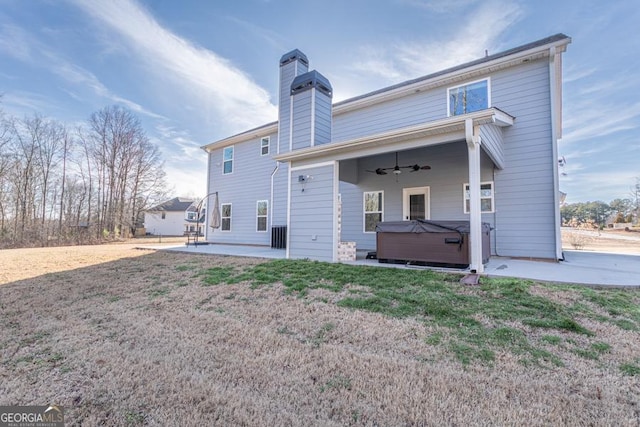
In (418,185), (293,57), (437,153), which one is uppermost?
(293,57)

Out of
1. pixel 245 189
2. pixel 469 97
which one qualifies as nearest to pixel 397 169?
pixel 469 97

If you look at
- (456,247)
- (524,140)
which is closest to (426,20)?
(524,140)

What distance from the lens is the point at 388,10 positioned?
909cm

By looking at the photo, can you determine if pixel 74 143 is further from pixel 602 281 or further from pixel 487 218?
pixel 602 281

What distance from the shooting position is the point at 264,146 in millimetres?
12672

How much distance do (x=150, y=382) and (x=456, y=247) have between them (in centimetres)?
524

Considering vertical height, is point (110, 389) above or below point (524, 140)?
below

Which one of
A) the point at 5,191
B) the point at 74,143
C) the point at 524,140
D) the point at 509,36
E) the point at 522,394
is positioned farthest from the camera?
the point at 74,143

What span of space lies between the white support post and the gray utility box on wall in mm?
310

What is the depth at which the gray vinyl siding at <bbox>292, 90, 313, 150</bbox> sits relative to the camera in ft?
27.1

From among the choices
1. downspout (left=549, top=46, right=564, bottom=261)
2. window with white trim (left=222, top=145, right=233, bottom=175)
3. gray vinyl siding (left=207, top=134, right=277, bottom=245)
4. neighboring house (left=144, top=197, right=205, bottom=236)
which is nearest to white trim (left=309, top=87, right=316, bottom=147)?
gray vinyl siding (left=207, top=134, right=277, bottom=245)

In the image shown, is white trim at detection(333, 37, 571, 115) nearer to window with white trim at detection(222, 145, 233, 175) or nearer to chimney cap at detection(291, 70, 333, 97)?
chimney cap at detection(291, 70, 333, 97)

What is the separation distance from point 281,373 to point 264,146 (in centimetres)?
1141

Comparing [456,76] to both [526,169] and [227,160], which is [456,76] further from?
[227,160]
